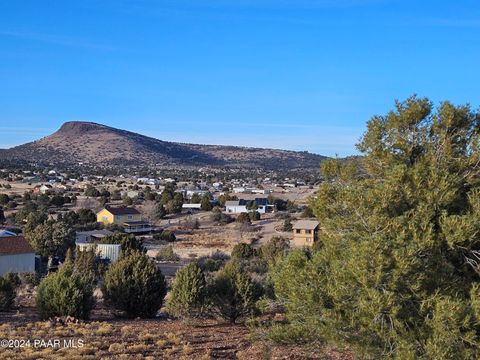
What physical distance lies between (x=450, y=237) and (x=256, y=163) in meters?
189

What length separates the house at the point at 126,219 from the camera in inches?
2299

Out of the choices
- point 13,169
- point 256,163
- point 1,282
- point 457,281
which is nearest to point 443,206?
point 457,281

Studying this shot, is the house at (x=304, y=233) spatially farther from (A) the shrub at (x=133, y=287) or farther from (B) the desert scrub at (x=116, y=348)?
(B) the desert scrub at (x=116, y=348)

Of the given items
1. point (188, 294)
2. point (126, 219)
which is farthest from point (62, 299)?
point (126, 219)

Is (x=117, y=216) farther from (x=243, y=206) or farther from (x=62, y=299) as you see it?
(x=62, y=299)

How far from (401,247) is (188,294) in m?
9.16

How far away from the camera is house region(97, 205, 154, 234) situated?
5839 centimetres

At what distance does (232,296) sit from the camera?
17016 millimetres

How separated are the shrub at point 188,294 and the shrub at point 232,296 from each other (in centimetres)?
38

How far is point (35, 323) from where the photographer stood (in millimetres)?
15477

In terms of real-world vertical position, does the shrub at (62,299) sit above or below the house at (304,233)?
above

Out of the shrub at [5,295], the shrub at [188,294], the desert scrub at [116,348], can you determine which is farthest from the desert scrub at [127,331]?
the shrub at [5,295]

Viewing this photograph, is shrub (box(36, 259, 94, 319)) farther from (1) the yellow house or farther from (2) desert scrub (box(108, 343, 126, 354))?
(1) the yellow house

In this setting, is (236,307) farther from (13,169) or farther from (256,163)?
(256,163)
